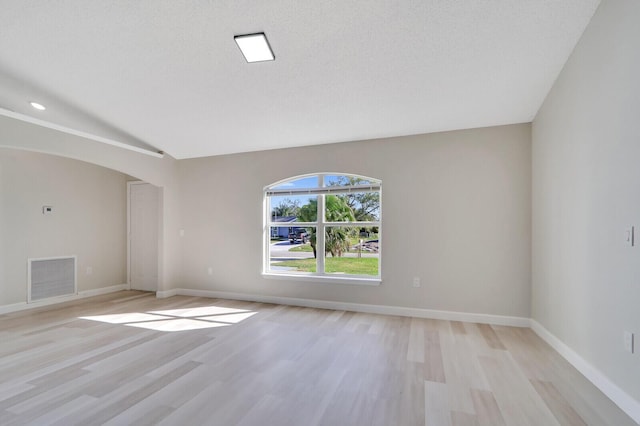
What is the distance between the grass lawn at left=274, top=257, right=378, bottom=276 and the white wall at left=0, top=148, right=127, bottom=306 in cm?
373

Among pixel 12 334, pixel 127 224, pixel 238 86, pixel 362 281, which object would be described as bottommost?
pixel 12 334

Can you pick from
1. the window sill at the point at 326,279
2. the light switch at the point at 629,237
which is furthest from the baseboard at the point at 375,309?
the light switch at the point at 629,237

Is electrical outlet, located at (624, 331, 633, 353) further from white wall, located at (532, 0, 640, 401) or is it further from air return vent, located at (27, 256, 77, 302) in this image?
air return vent, located at (27, 256, 77, 302)

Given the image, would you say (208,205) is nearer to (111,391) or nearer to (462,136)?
(111,391)

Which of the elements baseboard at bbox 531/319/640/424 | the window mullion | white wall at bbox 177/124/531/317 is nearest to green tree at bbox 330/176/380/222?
white wall at bbox 177/124/531/317

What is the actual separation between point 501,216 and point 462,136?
112cm

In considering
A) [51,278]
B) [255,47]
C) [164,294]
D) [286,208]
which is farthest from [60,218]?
[255,47]

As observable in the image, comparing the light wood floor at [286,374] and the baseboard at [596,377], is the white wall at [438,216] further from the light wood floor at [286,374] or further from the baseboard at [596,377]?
the baseboard at [596,377]

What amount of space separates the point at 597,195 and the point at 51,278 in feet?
23.0

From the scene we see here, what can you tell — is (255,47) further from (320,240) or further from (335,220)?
(320,240)

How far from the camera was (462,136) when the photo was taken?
3990mm

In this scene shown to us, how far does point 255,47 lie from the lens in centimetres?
285

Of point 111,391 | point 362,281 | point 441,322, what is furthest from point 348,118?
point 111,391

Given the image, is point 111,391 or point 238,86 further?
point 238,86
